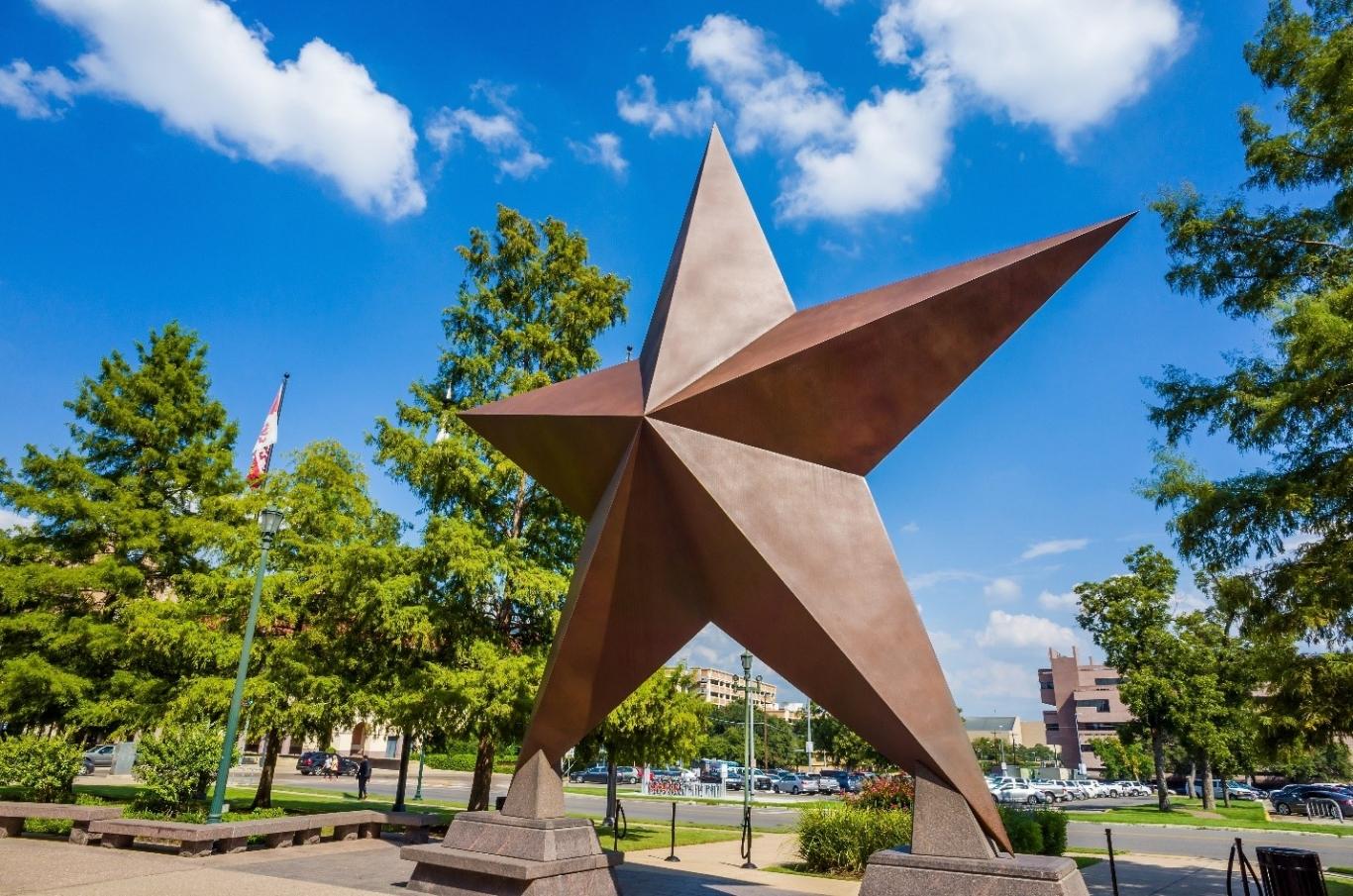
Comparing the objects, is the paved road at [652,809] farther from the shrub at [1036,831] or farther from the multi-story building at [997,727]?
the multi-story building at [997,727]

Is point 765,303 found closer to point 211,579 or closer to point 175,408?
point 211,579

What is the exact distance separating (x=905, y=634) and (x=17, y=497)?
22.9 m

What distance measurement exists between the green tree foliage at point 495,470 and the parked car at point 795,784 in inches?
1438

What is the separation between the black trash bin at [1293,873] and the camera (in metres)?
7.86

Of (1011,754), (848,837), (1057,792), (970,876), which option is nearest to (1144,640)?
(1057,792)

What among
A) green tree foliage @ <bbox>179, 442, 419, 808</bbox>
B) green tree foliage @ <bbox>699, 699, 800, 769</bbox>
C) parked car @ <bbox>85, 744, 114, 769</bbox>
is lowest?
green tree foliage @ <bbox>699, 699, 800, 769</bbox>

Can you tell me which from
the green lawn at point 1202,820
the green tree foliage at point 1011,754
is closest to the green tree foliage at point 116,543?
the green lawn at point 1202,820

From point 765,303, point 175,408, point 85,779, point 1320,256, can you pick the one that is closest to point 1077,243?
point 765,303

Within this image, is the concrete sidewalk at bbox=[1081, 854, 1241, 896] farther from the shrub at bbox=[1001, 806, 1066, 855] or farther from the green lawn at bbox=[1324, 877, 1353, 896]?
the green lawn at bbox=[1324, 877, 1353, 896]

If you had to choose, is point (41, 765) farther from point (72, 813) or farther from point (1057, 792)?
point (1057, 792)

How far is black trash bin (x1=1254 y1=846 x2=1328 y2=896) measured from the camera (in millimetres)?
7855

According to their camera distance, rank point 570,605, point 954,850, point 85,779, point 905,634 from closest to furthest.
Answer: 1. point 954,850
2. point 905,634
3. point 570,605
4. point 85,779

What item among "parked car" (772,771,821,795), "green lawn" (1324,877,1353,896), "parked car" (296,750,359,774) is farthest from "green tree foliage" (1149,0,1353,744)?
"parked car" (296,750,359,774)

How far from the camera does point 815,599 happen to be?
7488 mm
